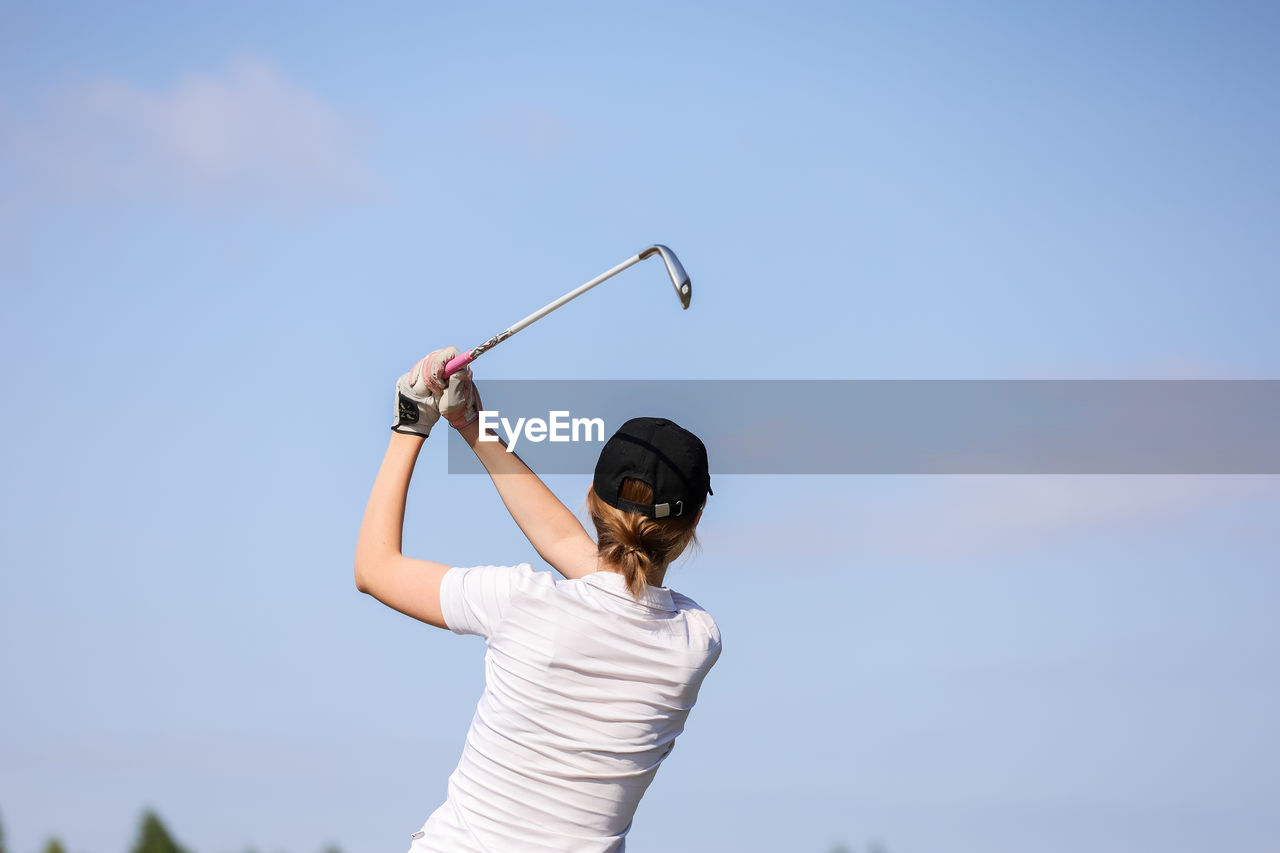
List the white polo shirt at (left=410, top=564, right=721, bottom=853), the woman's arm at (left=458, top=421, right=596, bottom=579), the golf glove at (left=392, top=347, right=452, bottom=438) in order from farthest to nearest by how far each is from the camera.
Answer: the woman's arm at (left=458, top=421, right=596, bottom=579) < the golf glove at (left=392, top=347, right=452, bottom=438) < the white polo shirt at (left=410, top=564, right=721, bottom=853)

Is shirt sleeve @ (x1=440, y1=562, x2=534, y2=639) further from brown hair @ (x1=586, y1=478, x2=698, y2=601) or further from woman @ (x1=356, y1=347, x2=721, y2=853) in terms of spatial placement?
brown hair @ (x1=586, y1=478, x2=698, y2=601)

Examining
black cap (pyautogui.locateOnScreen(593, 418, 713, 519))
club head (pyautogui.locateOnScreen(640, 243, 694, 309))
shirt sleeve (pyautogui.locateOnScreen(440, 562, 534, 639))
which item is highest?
club head (pyautogui.locateOnScreen(640, 243, 694, 309))

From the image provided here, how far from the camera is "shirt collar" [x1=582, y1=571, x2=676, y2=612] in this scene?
3.62 m

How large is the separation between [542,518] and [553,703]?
0.94m

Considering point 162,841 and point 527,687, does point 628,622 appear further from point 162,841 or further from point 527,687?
point 162,841

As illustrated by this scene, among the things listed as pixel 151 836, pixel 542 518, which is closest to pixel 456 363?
pixel 542 518

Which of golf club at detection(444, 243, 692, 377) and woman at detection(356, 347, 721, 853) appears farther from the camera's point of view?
golf club at detection(444, 243, 692, 377)

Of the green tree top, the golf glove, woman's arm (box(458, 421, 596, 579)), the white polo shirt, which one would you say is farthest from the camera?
the green tree top

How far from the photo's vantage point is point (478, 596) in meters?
3.56

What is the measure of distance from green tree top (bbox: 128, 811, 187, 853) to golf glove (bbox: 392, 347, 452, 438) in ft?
109

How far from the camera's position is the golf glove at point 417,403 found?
4.16m

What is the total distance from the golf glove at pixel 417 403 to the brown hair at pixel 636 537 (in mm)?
748

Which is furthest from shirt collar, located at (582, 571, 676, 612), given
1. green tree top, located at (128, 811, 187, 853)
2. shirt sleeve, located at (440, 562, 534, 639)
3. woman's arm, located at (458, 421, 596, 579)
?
green tree top, located at (128, 811, 187, 853)

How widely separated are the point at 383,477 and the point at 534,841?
3.62 ft
